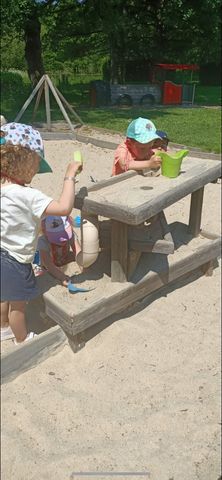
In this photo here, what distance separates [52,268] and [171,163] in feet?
3.13

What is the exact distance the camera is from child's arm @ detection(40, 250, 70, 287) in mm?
2448

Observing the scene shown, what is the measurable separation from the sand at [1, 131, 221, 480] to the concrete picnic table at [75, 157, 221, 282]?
A: 1.38ft

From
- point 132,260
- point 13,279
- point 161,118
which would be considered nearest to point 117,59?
point 161,118

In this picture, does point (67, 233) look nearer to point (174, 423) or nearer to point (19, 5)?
point (174, 423)

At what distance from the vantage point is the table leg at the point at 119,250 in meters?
2.36

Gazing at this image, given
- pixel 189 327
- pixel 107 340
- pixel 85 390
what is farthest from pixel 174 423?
pixel 189 327

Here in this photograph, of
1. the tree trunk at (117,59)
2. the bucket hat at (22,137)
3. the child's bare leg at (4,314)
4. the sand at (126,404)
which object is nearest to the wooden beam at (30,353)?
the sand at (126,404)

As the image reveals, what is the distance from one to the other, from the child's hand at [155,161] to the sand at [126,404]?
863mm

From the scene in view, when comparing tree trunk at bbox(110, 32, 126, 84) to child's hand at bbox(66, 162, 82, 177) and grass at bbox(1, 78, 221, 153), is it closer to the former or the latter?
grass at bbox(1, 78, 221, 153)

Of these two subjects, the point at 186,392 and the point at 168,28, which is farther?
the point at 168,28

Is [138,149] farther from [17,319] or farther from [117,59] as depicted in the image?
[117,59]

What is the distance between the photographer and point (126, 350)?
2.34 meters

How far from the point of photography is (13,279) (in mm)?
1995

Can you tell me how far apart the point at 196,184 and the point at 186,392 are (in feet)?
3.93
